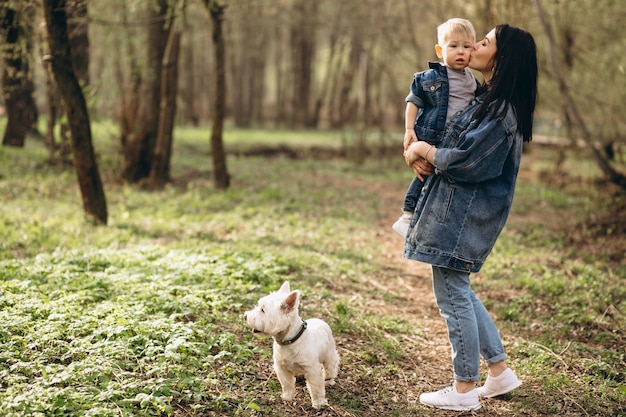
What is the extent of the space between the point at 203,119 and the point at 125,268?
30407mm

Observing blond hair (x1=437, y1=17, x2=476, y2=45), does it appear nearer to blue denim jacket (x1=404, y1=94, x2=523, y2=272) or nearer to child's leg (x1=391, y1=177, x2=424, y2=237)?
blue denim jacket (x1=404, y1=94, x2=523, y2=272)

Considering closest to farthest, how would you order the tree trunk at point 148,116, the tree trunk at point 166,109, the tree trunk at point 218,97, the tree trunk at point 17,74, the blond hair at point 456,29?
1. the blond hair at point 456,29
2. the tree trunk at point 17,74
3. the tree trunk at point 218,97
4. the tree trunk at point 166,109
5. the tree trunk at point 148,116

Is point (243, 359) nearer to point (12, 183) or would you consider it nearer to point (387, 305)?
point (387, 305)

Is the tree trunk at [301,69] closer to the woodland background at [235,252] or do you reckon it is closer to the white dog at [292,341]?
the woodland background at [235,252]

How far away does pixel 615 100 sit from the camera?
50.6 feet

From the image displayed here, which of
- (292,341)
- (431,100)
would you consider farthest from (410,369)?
(431,100)

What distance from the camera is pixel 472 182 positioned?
12.2 ft

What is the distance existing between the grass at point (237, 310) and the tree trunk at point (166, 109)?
182 cm

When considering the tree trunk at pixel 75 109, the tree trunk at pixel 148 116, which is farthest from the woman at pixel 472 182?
the tree trunk at pixel 148 116

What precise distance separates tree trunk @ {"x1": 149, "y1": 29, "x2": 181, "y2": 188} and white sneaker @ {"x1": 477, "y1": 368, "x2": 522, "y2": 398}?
30.9ft

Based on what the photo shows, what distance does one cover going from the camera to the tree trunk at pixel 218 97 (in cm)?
1131

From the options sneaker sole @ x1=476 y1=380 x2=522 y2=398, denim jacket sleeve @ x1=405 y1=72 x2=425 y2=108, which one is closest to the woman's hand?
denim jacket sleeve @ x1=405 y1=72 x2=425 y2=108

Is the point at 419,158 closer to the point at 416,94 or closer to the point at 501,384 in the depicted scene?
the point at 416,94

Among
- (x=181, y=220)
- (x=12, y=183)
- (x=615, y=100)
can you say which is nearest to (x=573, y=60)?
(x=615, y=100)
